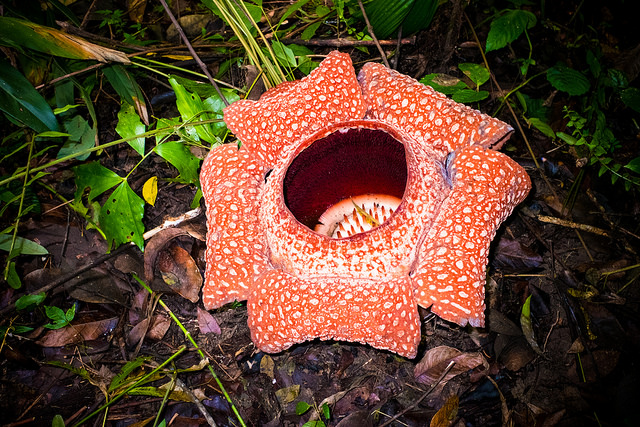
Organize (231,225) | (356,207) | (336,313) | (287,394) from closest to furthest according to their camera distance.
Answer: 1. (336,313)
2. (231,225)
3. (287,394)
4. (356,207)

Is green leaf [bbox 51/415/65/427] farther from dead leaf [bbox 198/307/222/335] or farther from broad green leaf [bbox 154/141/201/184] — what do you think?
broad green leaf [bbox 154/141/201/184]

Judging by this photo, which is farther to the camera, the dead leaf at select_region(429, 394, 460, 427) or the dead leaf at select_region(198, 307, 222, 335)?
the dead leaf at select_region(198, 307, 222, 335)

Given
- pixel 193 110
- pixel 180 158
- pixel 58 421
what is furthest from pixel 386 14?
pixel 58 421

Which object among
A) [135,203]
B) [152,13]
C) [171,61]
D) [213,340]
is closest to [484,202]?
[213,340]

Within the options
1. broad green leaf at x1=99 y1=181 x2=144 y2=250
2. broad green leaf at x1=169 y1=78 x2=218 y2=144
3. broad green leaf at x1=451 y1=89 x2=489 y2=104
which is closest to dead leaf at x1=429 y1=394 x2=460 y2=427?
broad green leaf at x1=451 y1=89 x2=489 y2=104

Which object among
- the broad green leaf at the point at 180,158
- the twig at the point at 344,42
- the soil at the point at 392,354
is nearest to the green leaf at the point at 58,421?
the soil at the point at 392,354

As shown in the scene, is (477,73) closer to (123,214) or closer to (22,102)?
(123,214)
